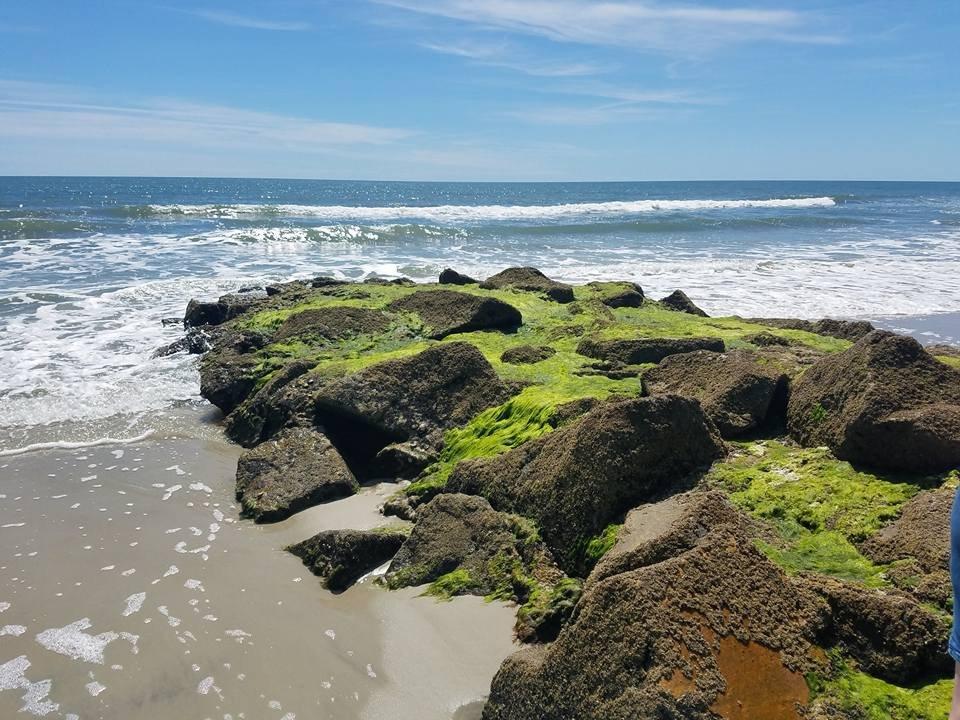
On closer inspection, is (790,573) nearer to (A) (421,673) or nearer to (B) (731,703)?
(B) (731,703)

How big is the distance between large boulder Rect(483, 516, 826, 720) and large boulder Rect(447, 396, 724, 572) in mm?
1180

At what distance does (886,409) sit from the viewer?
477 centimetres

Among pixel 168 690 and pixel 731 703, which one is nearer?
pixel 731 703

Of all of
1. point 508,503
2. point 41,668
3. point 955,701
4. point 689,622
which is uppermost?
point 955,701

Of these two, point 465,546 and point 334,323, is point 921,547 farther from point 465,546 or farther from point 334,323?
point 334,323

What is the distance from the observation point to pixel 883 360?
16.7ft

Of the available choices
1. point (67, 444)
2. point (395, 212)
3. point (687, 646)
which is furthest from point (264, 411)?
point (395, 212)

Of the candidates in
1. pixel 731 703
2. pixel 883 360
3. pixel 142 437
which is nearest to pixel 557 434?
pixel 883 360

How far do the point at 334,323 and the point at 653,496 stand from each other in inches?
266

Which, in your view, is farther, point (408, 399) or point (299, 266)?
point (299, 266)

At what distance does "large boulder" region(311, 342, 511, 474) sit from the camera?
25.2 feet

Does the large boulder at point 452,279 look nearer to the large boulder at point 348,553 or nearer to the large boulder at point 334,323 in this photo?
the large boulder at point 334,323

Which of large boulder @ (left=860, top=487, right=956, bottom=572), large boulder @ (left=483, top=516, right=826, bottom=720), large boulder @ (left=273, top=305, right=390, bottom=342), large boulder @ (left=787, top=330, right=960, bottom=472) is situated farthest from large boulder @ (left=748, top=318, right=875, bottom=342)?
large boulder @ (left=483, top=516, right=826, bottom=720)

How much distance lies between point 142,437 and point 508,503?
18.0 ft
